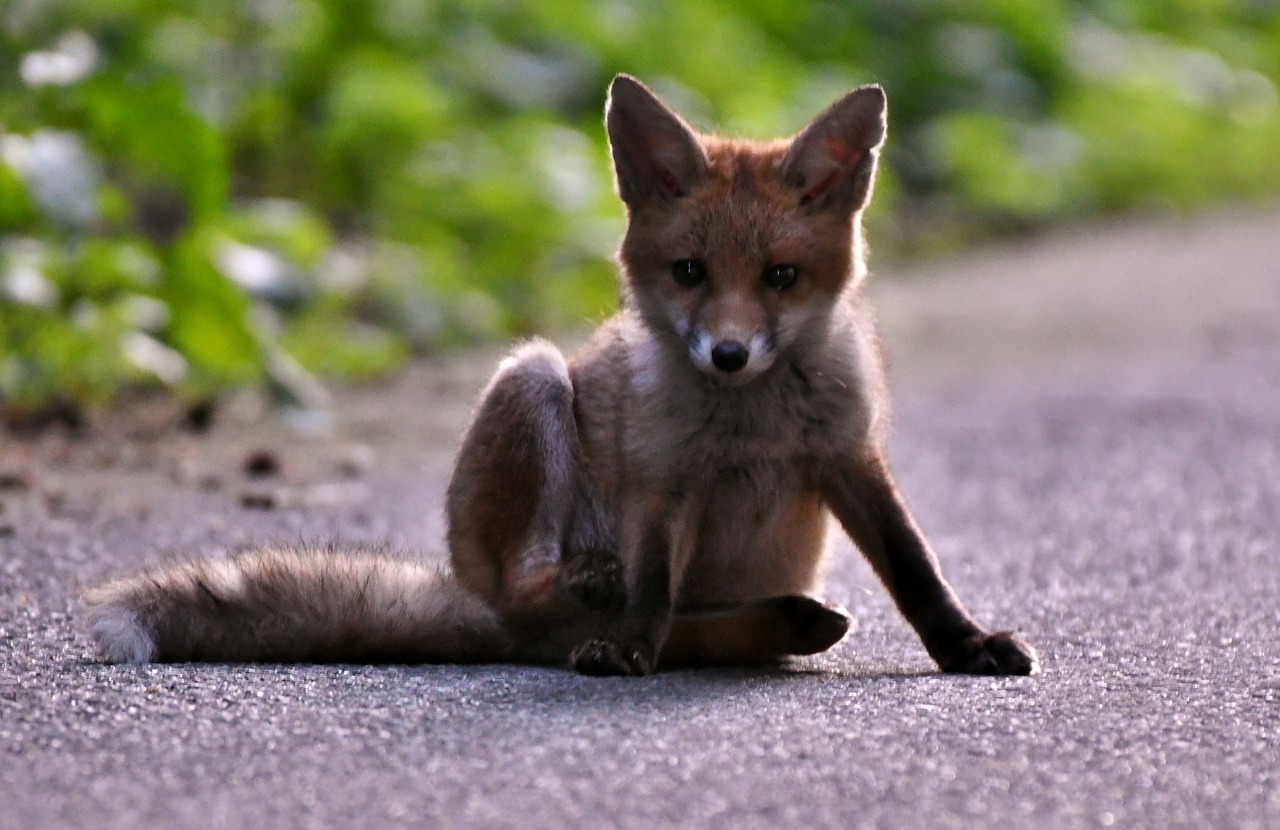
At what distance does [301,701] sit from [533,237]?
627 centimetres

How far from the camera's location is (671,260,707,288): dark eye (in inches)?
151

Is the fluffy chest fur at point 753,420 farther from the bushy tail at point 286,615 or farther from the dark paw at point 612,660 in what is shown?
the bushy tail at point 286,615

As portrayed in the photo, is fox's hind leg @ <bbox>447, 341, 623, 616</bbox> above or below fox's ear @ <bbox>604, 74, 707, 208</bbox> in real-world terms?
below

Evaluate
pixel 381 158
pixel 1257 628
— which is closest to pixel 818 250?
pixel 1257 628

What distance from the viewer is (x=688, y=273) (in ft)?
12.7

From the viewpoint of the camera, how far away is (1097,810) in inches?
108

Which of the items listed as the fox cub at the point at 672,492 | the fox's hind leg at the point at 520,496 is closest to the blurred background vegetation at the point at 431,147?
the fox cub at the point at 672,492

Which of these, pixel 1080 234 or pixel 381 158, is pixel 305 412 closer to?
pixel 381 158

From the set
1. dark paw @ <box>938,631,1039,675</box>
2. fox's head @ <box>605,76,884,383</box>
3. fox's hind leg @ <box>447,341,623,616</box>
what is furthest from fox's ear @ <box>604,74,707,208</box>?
dark paw @ <box>938,631,1039,675</box>

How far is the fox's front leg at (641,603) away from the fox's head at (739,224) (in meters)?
0.36

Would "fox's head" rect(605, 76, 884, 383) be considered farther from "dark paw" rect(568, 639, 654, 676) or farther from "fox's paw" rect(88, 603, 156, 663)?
"fox's paw" rect(88, 603, 156, 663)

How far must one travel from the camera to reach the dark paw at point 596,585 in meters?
3.80

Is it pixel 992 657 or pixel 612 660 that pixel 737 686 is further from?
pixel 992 657

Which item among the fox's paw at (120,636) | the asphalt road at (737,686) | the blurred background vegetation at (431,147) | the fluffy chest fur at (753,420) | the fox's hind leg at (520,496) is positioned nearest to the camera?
the asphalt road at (737,686)
